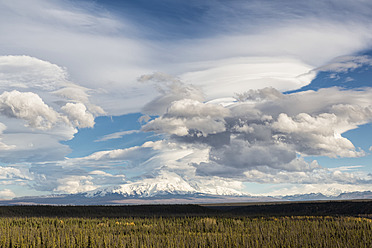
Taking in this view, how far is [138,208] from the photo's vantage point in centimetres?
11981

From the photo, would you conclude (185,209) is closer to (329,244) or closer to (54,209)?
(54,209)

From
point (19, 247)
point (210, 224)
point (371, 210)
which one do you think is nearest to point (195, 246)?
point (19, 247)

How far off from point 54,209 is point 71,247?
243 ft

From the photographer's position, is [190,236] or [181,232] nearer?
[190,236]

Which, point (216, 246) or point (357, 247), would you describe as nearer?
point (357, 247)

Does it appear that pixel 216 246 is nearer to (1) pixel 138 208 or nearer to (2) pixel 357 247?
(2) pixel 357 247

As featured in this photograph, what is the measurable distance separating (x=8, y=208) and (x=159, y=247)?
77.4m

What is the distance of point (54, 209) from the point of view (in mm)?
100875

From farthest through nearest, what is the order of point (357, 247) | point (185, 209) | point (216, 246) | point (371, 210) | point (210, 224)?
point (185, 209), point (371, 210), point (210, 224), point (216, 246), point (357, 247)

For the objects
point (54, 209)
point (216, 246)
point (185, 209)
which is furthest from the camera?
point (185, 209)

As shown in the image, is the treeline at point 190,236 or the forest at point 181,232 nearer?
the treeline at point 190,236

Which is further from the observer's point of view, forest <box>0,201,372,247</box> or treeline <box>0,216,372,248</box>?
forest <box>0,201,372,247</box>

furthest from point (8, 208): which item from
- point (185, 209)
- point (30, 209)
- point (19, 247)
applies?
point (19, 247)

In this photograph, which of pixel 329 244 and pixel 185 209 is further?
pixel 185 209
